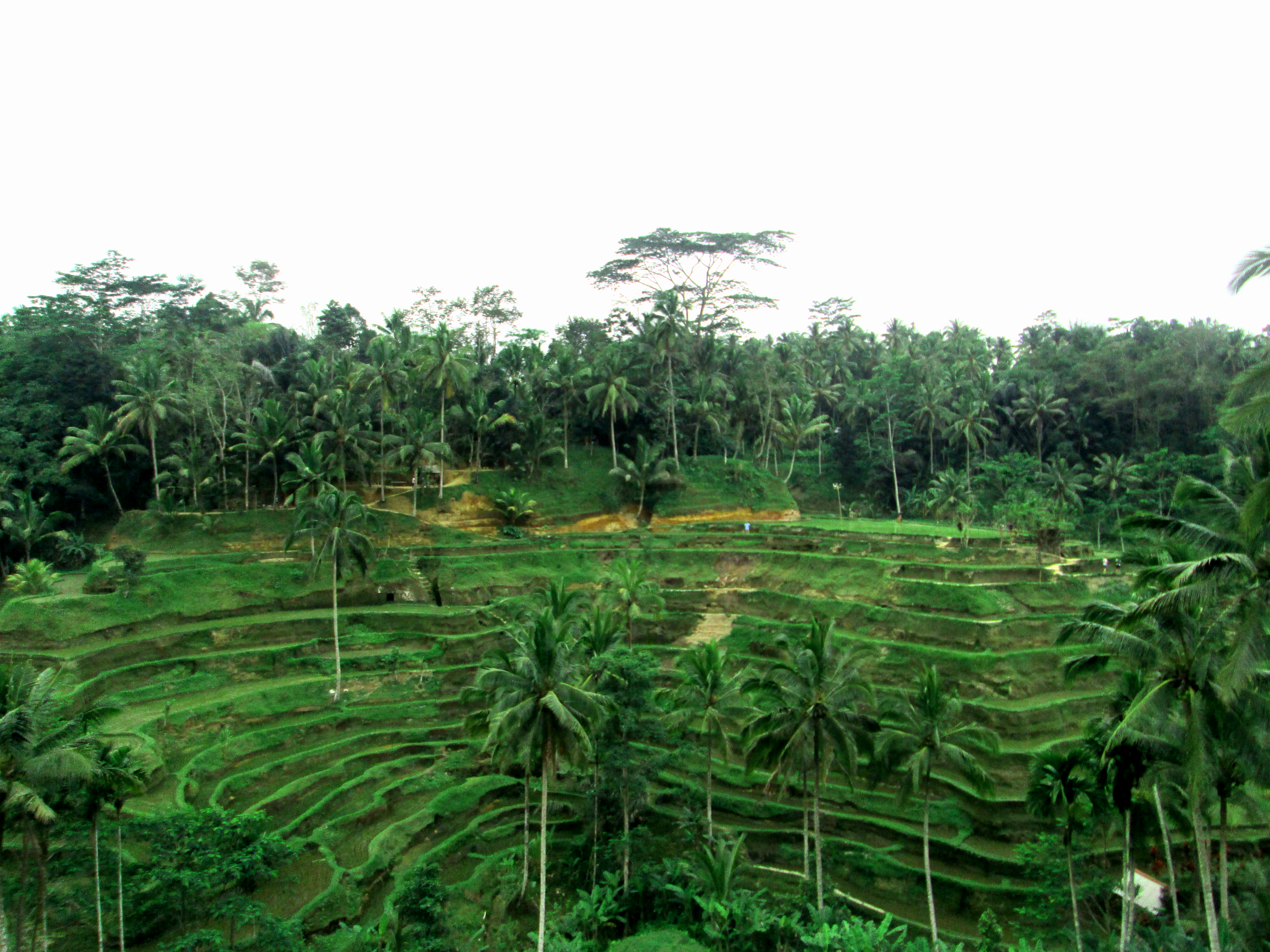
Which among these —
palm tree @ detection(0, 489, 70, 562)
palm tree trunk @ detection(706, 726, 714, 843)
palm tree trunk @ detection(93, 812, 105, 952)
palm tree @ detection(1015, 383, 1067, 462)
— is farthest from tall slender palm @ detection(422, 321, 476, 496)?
palm tree @ detection(1015, 383, 1067, 462)

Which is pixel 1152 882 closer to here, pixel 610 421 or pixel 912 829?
pixel 912 829

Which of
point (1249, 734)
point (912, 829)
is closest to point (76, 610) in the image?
point (912, 829)

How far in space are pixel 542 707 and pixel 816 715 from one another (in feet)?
24.8

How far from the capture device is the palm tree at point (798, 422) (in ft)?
190

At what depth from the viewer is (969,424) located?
58188 mm

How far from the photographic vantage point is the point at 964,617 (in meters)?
31.8

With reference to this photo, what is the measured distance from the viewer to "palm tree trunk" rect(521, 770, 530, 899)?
22891 mm

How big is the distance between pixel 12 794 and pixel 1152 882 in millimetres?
27025

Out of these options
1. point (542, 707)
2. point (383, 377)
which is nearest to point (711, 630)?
point (542, 707)

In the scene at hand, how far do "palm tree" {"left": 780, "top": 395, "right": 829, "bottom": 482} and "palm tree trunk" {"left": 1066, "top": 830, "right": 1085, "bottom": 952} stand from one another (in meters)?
37.8

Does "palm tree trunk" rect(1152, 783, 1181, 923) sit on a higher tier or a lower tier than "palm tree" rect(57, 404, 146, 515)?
lower

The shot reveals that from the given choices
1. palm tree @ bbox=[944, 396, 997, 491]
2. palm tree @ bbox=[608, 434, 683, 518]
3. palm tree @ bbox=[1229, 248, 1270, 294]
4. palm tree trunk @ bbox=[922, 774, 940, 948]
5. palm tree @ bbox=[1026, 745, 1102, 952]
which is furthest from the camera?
palm tree @ bbox=[944, 396, 997, 491]

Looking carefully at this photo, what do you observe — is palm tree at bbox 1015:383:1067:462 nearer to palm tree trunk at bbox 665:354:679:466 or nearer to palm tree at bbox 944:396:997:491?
palm tree at bbox 944:396:997:491

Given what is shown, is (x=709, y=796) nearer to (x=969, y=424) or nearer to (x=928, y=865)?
(x=928, y=865)
